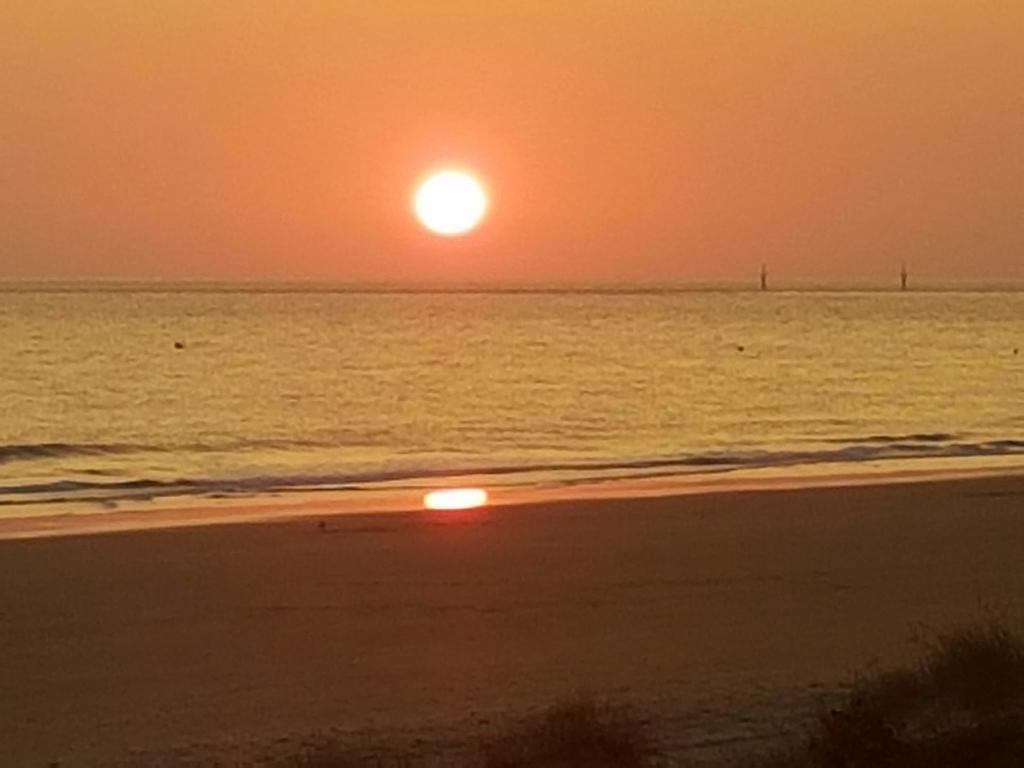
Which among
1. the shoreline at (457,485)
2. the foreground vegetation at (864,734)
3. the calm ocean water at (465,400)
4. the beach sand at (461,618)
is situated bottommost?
the foreground vegetation at (864,734)

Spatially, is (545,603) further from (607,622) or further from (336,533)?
(336,533)

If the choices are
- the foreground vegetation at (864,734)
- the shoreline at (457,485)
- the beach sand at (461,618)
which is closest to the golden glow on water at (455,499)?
the shoreline at (457,485)

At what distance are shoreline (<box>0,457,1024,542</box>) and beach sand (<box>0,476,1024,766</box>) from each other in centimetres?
53

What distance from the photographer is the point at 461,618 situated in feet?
39.1

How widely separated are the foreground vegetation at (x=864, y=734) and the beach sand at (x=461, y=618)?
29 cm

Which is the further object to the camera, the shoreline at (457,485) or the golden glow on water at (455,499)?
the golden glow on water at (455,499)

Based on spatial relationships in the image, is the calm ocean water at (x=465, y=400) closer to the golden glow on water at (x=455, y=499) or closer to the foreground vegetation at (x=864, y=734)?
the golden glow on water at (x=455, y=499)

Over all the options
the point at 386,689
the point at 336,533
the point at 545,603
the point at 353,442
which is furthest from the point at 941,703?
the point at 353,442

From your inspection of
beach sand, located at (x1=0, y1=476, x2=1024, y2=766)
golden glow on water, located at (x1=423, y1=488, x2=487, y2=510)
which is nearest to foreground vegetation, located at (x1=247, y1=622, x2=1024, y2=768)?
beach sand, located at (x1=0, y1=476, x2=1024, y2=766)

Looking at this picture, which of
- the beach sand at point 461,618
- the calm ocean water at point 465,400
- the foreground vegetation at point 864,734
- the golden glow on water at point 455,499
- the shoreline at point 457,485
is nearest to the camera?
the foreground vegetation at point 864,734

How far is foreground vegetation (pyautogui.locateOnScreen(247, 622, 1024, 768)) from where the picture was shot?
27.6 feet

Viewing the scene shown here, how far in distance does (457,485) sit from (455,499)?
167cm

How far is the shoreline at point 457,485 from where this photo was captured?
15859 millimetres

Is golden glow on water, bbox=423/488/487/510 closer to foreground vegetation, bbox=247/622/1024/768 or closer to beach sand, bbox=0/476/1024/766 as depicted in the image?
beach sand, bbox=0/476/1024/766
